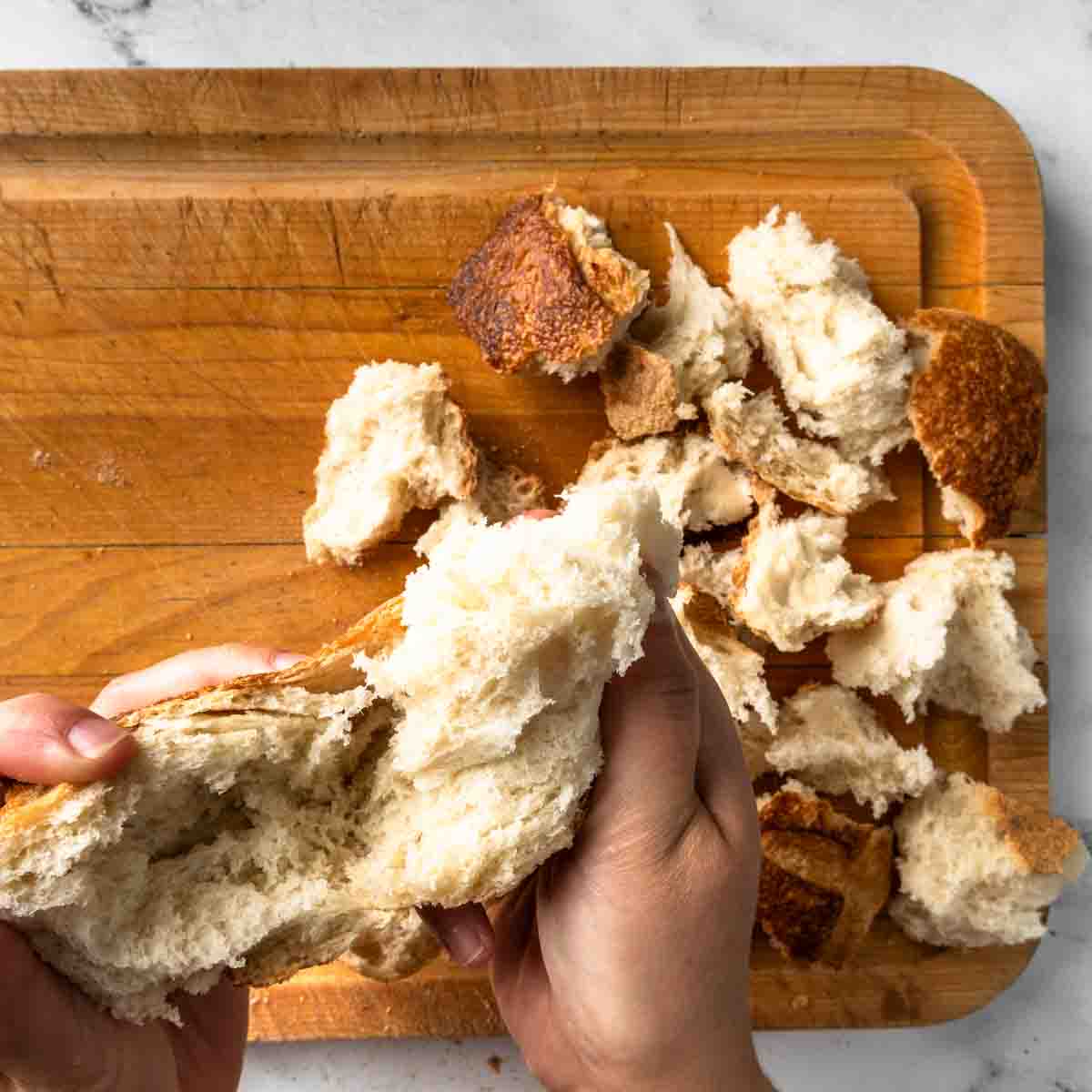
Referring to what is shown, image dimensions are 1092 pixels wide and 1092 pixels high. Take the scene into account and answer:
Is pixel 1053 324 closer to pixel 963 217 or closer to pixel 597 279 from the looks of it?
pixel 963 217

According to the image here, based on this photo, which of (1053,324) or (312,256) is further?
(1053,324)

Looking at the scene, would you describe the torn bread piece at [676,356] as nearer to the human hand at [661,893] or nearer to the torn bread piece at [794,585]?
the torn bread piece at [794,585]

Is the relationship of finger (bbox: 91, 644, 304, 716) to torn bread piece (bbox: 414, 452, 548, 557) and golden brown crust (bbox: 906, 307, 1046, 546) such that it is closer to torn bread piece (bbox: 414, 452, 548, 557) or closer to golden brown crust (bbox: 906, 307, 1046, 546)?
torn bread piece (bbox: 414, 452, 548, 557)

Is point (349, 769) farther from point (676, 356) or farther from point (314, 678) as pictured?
point (676, 356)

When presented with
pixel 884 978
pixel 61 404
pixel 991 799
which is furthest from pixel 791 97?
pixel 884 978

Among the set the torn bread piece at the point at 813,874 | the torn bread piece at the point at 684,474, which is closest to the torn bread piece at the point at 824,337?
the torn bread piece at the point at 684,474

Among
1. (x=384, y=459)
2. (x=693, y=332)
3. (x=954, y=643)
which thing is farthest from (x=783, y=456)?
(x=384, y=459)

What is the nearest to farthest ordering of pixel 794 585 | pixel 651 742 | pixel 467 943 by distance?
1. pixel 651 742
2. pixel 467 943
3. pixel 794 585
